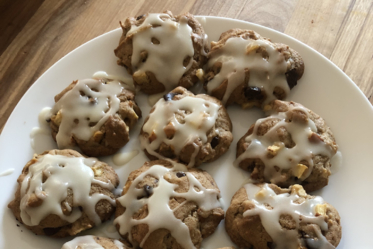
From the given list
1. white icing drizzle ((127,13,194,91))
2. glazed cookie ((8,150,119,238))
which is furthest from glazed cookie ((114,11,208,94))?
glazed cookie ((8,150,119,238))

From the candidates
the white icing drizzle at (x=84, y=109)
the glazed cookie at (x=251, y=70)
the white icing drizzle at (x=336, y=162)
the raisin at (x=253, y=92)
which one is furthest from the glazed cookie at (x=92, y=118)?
the white icing drizzle at (x=336, y=162)

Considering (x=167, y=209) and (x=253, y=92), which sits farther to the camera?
(x=253, y=92)

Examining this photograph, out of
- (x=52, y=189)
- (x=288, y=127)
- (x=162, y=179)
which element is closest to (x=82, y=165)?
(x=52, y=189)

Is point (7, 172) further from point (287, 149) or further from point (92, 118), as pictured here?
point (287, 149)

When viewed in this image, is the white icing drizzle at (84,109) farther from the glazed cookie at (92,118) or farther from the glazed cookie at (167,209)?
the glazed cookie at (167,209)

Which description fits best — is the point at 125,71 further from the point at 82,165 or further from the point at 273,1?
the point at 273,1

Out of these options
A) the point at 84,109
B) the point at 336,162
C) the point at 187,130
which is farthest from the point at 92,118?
the point at 336,162
